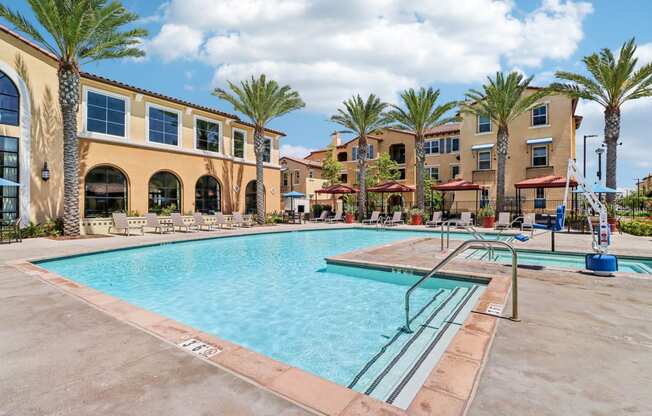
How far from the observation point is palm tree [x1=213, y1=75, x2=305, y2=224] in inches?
893

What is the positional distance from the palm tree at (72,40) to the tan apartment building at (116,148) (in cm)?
192

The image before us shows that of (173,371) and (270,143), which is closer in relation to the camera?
(173,371)

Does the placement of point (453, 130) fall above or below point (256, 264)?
above

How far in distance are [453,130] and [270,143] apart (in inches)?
766

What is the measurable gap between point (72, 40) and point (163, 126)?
726cm

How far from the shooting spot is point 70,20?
44.4 ft

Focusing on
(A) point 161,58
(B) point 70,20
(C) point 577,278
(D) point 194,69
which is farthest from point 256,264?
(B) point 70,20

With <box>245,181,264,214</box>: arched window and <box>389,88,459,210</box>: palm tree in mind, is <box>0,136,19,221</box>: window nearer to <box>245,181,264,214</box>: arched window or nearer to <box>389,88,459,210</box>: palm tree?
<box>245,181,264,214</box>: arched window

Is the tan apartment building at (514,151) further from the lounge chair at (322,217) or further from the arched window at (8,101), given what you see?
the arched window at (8,101)

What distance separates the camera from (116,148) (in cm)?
1827

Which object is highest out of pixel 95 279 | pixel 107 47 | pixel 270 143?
pixel 107 47

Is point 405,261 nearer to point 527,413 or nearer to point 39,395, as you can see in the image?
point 527,413

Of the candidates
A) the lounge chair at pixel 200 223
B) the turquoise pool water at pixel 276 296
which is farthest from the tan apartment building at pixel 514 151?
the turquoise pool water at pixel 276 296

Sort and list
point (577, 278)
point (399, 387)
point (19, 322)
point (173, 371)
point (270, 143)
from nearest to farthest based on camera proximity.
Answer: point (173, 371), point (399, 387), point (19, 322), point (577, 278), point (270, 143)
